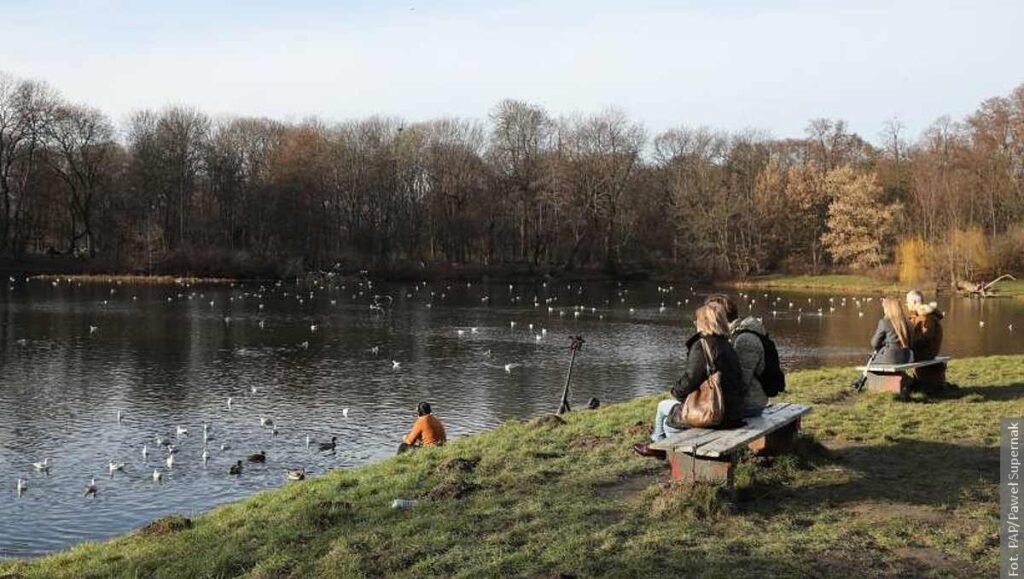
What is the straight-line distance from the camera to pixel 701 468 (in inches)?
287

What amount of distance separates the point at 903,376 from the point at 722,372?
254 inches

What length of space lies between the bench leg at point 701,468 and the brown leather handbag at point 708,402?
37 cm

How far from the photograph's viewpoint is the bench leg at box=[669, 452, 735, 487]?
7.19m

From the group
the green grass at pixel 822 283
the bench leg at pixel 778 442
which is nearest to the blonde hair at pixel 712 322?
the bench leg at pixel 778 442

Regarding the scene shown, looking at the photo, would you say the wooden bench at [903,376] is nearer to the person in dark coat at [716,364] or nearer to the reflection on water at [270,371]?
the person in dark coat at [716,364]

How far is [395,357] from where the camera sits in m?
28.8

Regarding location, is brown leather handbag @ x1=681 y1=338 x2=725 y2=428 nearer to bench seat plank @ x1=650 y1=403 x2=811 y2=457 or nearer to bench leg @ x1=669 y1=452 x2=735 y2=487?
bench seat plank @ x1=650 y1=403 x2=811 y2=457

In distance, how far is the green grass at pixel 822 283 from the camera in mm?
64812

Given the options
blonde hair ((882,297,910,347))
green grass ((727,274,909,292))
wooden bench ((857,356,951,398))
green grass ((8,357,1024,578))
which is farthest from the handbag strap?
green grass ((727,274,909,292))

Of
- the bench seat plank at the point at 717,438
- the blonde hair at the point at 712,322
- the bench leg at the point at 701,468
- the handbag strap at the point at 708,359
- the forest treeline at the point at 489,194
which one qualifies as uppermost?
the forest treeline at the point at 489,194

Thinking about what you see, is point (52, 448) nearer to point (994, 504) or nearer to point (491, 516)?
point (491, 516)

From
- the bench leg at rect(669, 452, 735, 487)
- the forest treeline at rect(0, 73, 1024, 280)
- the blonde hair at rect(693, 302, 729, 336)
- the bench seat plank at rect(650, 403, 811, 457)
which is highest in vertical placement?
the forest treeline at rect(0, 73, 1024, 280)

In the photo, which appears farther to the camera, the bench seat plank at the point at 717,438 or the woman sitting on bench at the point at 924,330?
the woman sitting on bench at the point at 924,330

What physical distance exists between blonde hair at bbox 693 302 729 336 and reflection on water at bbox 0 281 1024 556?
8562mm
